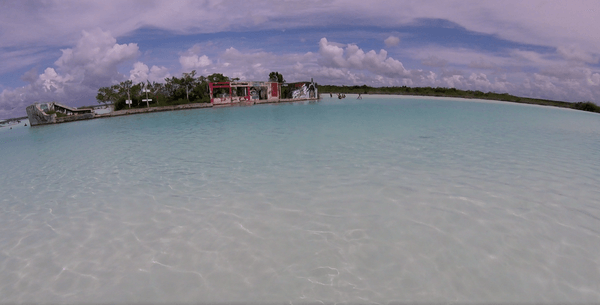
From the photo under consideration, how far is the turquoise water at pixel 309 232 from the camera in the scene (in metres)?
3.52

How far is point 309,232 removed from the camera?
15.5 feet

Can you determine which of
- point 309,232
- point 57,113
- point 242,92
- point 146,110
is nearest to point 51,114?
point 57,113

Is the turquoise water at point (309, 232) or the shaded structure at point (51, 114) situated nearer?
the turquoise water at point (309, 232)

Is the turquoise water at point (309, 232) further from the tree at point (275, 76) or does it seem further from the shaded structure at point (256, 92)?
the tree at point (275, 76)

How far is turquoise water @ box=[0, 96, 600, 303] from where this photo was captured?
352 centimetres

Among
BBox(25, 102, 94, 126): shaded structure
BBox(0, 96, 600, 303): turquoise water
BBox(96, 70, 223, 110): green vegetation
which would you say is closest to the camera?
BBox(0, 96, 600, 303): turquoise water

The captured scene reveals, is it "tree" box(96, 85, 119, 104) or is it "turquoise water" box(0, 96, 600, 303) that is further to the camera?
"tree" box(96, 85, 119, 104)

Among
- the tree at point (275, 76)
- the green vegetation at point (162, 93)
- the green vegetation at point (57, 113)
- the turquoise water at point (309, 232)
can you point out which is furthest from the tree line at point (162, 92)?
the turquoise water at point (309, 232)

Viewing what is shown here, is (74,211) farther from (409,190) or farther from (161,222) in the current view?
(409,190)

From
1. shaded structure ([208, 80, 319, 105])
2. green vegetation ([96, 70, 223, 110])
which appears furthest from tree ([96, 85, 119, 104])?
shaded structure ([208, 80, 319, 105])

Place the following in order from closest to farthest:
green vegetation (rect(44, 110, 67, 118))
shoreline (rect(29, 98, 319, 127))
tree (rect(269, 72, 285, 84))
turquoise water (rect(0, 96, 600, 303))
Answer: turquoise water (rect(0, 96, 600, 303)) → green vegetation (rect(44, 110, 67, 118)) → shoreline (rect(29, 98, 319, 127)) → tree (rect(269, 72, 285, 84))

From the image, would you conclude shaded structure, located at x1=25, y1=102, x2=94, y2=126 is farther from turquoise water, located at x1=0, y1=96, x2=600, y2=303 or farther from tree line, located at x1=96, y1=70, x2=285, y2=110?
turquoise water, located at x1=0, y1=96, x2=600, y2=303

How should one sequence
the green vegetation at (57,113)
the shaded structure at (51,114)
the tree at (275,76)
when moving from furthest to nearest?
the tree at (275,76) < the green vegetation at (57,113) < the shaded structure at (51,114)

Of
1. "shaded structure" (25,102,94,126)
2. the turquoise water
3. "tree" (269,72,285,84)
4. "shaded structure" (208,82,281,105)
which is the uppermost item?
"tree" (269,72,285,84)
